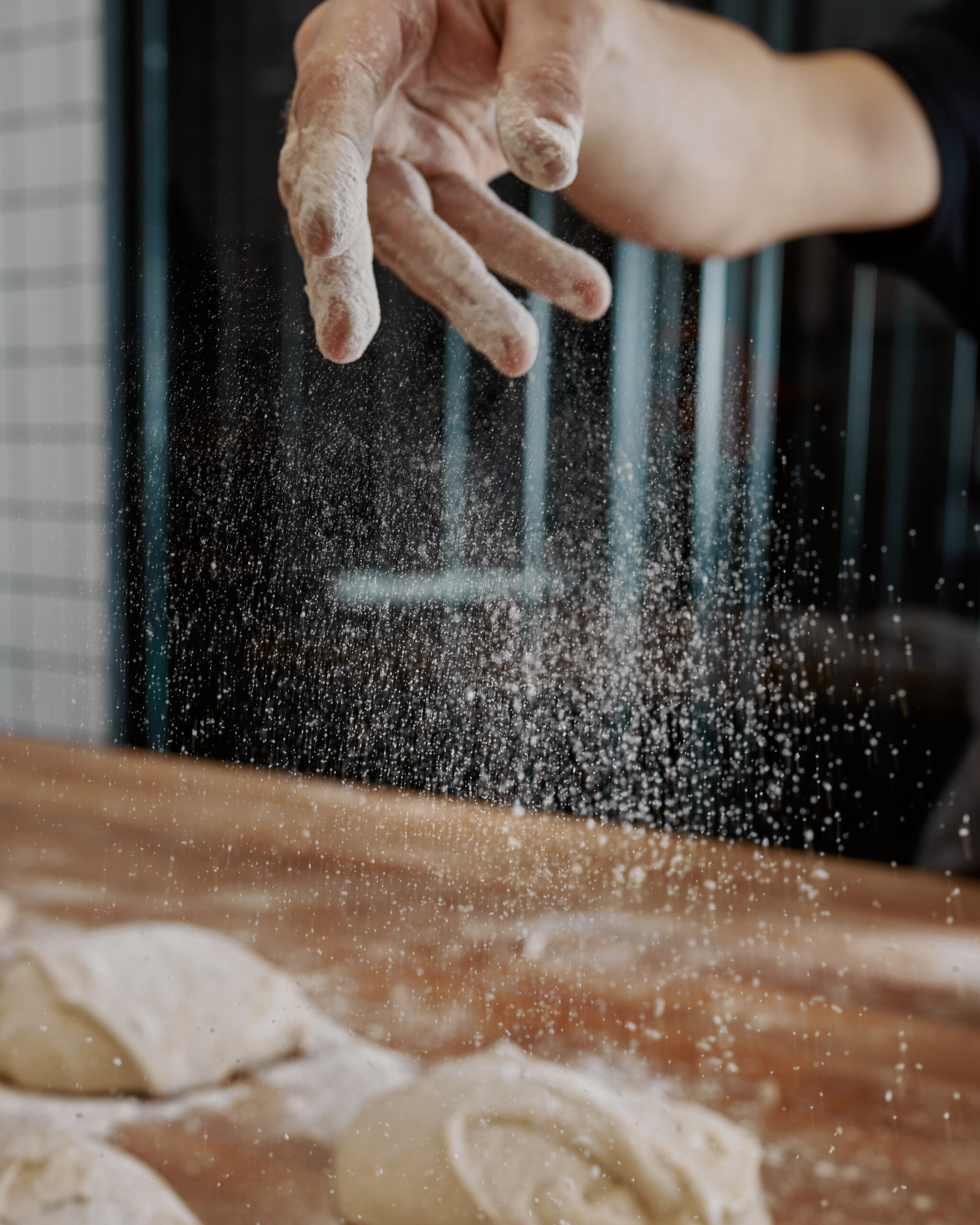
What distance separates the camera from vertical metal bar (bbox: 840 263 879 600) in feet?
1.08

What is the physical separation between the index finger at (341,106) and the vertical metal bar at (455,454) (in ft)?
0.17

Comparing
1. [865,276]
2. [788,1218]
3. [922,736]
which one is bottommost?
[788,1218]

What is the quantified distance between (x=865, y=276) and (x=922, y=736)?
1.07ft

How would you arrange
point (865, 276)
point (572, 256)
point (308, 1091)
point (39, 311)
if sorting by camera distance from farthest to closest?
point (39, 311)
point (865, 276)
point (308, 1091)
point (572, 256)

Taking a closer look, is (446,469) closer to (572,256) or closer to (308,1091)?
(572,256)

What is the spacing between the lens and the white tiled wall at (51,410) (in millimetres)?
392

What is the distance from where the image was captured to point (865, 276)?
0.60m

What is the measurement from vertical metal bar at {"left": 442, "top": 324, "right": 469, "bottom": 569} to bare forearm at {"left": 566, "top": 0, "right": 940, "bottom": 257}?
0.07 m

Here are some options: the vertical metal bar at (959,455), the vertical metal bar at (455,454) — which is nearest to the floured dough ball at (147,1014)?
the vertical metal bar at (455,454)

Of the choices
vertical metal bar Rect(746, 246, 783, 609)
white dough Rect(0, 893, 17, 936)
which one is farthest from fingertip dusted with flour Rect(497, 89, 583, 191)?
white dough Rect(0, 893, 17, 936)

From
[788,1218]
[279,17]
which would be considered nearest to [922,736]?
[788,1218]

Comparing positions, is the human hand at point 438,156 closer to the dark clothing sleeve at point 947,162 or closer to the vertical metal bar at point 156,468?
the vertical metal bar at point 156,468

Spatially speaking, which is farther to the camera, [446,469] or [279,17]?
[279,17]

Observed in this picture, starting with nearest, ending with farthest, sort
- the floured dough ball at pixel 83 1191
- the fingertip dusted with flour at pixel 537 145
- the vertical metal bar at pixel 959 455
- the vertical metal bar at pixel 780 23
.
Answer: the fingertip dusted with flour at pixel 537 145 < the floured dough ball at pixel 83 1191 < the vertical metal bar at pixel 959 455 < the vertical metal bar at pixel 780 23
